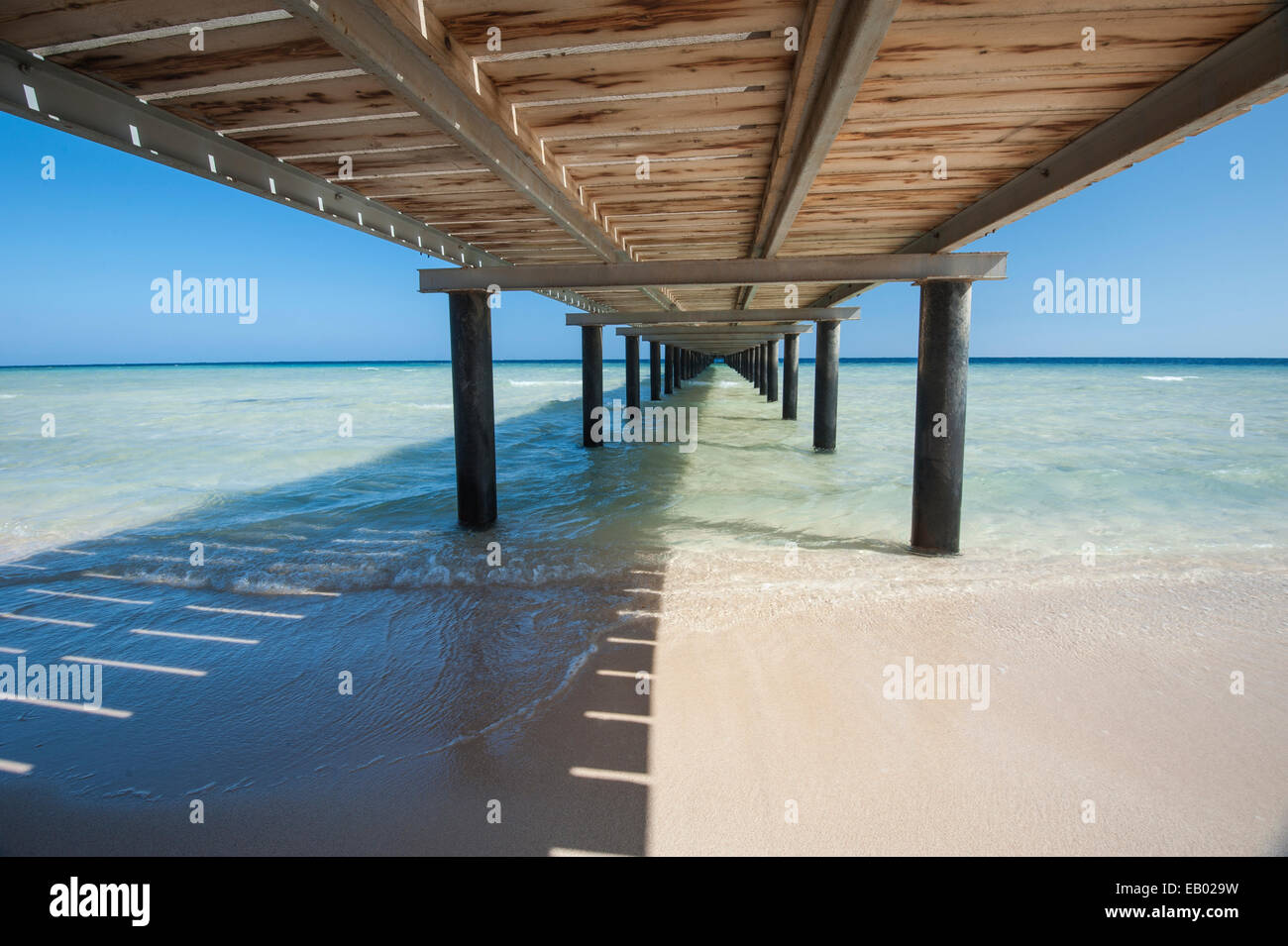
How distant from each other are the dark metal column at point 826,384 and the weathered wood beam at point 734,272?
262 inches

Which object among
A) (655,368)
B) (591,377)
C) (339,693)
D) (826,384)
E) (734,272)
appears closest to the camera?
(339,693)

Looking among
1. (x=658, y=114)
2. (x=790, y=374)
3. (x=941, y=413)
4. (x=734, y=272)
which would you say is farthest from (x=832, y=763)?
(x=790, y=374)

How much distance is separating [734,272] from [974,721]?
4.33 meters

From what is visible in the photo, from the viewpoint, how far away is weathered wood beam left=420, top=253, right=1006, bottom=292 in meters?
5.58

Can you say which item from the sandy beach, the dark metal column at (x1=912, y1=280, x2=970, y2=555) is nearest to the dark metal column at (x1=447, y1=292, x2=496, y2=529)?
the sandy beach

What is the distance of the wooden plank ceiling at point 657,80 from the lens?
93.6 inches

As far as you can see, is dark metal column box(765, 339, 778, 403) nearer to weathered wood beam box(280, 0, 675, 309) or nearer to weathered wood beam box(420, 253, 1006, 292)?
weathered wood beam box(420, 253, 1006, 292)

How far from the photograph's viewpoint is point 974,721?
3166 mm

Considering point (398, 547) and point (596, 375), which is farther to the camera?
point (596, 375)

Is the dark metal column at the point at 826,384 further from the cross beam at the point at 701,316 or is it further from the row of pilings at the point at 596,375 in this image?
the row of pilings at the point at 596,375

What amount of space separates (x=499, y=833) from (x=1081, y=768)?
96.3 inches

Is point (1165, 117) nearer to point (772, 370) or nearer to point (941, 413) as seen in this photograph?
point (941, 413)

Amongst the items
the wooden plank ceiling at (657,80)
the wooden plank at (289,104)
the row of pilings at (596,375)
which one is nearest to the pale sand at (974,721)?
the wooden plank ceiling at (657,80)

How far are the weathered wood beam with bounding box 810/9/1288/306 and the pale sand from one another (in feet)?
8.96
